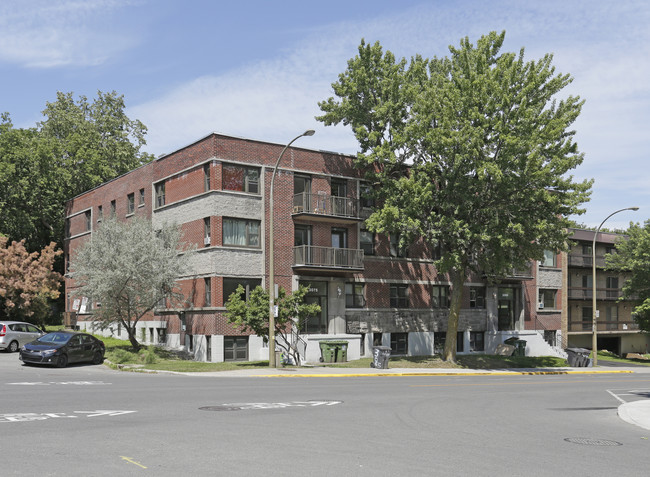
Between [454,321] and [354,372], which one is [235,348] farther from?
[454,321]

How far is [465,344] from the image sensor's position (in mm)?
46375

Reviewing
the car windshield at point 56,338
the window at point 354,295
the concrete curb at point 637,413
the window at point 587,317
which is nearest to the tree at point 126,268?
the car windshield at point 56,338

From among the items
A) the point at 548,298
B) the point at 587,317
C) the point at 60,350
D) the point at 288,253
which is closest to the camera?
the point at 60,350

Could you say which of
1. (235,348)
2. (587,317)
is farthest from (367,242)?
(587,317)

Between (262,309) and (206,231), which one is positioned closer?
(262,309)

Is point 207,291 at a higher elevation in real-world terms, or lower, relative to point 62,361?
higher

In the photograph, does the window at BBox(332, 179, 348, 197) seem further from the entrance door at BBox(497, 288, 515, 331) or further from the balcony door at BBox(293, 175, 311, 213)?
the entrance door at BBox(497, 288, 515, 331)

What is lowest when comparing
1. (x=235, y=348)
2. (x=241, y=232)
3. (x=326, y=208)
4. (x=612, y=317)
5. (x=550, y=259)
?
(x=235, y=348)

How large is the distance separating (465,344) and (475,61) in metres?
19.5

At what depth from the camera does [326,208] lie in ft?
127

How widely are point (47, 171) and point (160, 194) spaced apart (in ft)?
59.9

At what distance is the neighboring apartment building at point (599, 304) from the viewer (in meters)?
59.1

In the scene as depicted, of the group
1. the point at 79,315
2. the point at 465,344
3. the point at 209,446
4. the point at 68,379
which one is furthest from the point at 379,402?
the point at 79,315

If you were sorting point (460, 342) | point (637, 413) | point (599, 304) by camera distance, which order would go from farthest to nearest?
point (599, 304), point (460, 342), point (637, 413)
